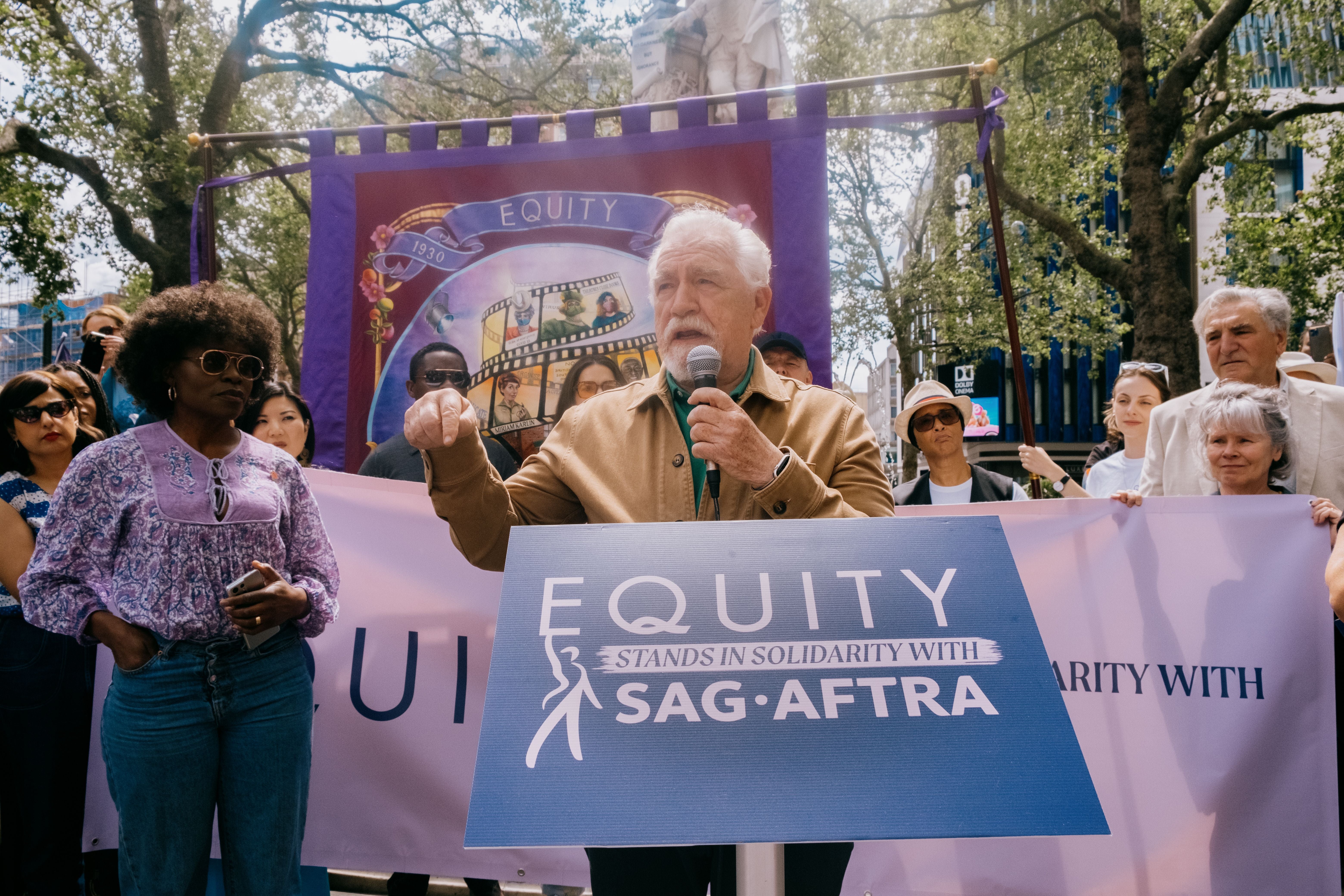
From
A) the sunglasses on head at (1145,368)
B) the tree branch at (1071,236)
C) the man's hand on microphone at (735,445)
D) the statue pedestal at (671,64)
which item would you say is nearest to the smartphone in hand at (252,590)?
the man's hand on microphone at (735,445)

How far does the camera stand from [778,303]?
12.9ft

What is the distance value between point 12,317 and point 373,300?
5215 cm

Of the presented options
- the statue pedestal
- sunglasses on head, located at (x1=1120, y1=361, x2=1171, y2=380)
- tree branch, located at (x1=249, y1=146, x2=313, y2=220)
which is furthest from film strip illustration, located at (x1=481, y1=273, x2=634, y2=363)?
tree branch, located at (x1=249, y1=146, x2=313, y2=220)

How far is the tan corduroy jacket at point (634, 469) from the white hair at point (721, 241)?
8.1 inches

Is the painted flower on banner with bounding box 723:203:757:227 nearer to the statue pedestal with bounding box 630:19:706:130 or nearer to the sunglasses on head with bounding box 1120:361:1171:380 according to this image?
the statue pedestal with bounding box 630:19:706:130

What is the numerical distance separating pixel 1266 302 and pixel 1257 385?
48 cm

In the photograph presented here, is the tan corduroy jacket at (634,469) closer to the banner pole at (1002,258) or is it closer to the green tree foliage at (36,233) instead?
the banner pole at (1002,258)

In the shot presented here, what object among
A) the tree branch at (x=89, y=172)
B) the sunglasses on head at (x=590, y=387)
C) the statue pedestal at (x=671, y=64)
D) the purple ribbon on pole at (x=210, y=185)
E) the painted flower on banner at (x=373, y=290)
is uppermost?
the tree branch at (x=89, y=172)

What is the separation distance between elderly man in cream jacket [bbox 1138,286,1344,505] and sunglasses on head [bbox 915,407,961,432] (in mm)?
847

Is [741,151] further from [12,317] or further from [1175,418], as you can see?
[12,317]

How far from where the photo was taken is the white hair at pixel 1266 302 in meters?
3.79

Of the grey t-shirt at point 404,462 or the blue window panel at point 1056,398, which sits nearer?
the grey t-shirt at point 404,462

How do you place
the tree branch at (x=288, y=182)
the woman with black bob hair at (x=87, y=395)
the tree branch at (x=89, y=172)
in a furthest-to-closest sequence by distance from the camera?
the tree branch at (x=288, y=182) < the tree branch at (x=89, y=172) < the woman with black bob hair at (x=87, y=395)

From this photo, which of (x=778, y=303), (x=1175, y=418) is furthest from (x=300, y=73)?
(x=1175, y=418)
